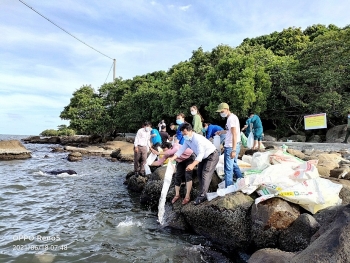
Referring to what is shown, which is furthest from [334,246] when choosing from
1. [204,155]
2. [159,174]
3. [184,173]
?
[159,174]

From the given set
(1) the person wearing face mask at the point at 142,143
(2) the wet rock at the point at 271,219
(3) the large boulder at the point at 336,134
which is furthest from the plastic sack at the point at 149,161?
(3) the large boulder at the point at 336,134

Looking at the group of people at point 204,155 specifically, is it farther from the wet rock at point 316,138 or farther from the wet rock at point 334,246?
the wet rock at point 316,138

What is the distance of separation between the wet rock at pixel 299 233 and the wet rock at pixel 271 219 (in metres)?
0.12

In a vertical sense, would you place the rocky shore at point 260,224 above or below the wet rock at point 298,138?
below

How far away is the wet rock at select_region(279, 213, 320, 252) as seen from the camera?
4988 mm

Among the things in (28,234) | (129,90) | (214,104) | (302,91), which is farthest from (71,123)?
(28,234)

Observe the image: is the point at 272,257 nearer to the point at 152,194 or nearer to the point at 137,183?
the point at 152,194

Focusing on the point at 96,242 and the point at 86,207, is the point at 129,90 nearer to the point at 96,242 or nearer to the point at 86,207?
the point at 86,207

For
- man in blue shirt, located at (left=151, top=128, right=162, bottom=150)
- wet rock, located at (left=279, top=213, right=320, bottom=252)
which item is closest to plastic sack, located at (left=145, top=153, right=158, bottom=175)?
man in blue shirt, located at (left=151, top=128, right=162, bottom=150)

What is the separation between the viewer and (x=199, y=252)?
5852 mm

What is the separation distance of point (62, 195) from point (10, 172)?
7.05 m

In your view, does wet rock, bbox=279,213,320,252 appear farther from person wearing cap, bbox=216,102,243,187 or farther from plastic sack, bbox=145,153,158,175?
plastic sack, bbox=145,153,158,175
